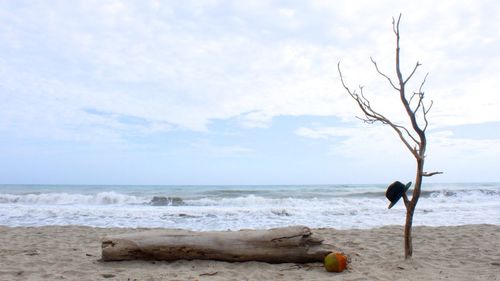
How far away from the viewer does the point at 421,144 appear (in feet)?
17.0

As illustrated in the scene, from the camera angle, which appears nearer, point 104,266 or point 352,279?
point 352,279

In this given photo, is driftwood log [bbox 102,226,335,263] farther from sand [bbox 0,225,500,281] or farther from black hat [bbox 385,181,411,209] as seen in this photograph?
black hat [bbox 385,181,411,209]

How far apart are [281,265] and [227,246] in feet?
2.39

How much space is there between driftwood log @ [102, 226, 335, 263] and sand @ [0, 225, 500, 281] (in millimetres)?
102

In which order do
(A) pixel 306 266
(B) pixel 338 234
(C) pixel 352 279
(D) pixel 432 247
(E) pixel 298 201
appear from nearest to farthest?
(C) pixel 352 279 → (A) pixel 306 266 → (D) pixel 432 247 → (B) pixel 338 234 → (E) pixel 298 201

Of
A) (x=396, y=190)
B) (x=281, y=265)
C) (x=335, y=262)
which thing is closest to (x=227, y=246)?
(x=281, y=265)

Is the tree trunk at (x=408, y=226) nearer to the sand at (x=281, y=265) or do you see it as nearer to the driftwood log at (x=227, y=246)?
the sand at (x=281, y=265)

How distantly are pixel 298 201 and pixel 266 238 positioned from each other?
15.5 meters

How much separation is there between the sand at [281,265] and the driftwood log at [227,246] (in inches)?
4.0

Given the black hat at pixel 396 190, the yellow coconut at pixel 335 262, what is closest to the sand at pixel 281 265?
the yellow coconut at pixel 335 262

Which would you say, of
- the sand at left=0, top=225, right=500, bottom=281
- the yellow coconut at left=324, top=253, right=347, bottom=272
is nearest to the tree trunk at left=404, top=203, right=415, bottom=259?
the sand at left=0, top=225, right=500, bottom=281

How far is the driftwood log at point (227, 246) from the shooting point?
5.12 meters

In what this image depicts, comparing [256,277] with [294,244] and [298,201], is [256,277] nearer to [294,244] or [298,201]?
[294,244]

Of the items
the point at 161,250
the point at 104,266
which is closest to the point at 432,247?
the point at 161,250
